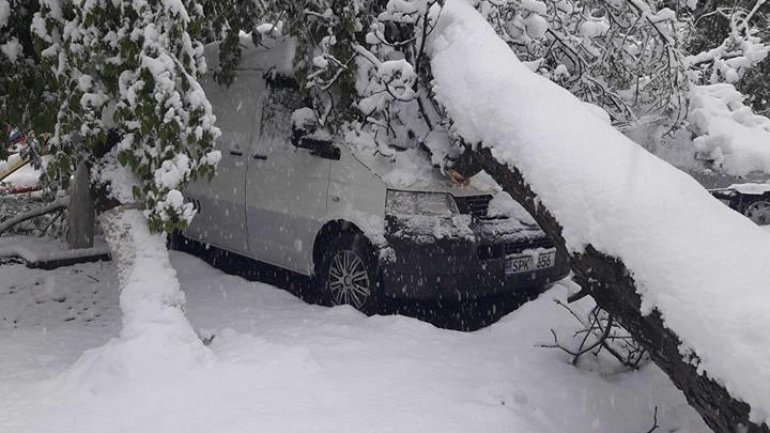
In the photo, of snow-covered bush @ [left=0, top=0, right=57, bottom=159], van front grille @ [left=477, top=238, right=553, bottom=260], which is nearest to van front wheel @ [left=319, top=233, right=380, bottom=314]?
van front grille @ [left=477, top=238, right=553, bottom=260]

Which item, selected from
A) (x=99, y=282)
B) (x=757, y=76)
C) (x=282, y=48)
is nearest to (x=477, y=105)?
(x=282, y=48)

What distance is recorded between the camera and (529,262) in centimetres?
573

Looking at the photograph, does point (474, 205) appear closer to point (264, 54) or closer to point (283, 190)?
point (283, 190)

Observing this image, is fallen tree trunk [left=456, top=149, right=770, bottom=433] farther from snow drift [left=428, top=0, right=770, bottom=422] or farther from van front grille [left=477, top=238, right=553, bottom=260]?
van front grille [left=477, top=238, right=553, bottom=260]

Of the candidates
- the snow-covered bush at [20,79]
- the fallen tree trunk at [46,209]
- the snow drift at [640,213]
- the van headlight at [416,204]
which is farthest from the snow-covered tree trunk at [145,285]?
the fallen tree trunk at [46,209]

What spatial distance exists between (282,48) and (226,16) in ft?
1.84

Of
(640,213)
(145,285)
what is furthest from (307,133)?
(640,213)

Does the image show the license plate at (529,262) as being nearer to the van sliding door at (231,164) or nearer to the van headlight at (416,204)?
the van headlight at (416,204)

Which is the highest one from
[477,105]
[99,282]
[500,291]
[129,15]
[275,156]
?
[129,15]

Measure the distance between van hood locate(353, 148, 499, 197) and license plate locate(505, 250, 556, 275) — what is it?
0.55m

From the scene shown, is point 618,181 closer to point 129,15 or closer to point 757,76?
point 129,15

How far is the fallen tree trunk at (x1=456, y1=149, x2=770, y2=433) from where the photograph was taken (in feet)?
9.80

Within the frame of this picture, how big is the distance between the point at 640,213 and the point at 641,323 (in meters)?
0.51

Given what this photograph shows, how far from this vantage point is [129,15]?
4348 mm
